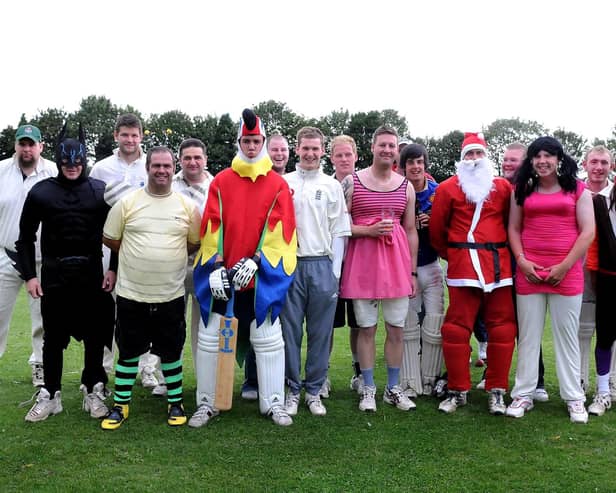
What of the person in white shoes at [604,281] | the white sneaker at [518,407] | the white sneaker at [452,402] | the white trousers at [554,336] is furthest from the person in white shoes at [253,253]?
the person in white shoes at [604,281]

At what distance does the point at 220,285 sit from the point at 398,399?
180 cm

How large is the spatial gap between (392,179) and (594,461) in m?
2.44

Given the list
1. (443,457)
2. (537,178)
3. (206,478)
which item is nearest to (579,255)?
(537,178)

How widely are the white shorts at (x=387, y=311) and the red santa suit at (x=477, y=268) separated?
0.36 meters

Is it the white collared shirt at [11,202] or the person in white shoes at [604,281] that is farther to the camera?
the white collared shirt at [11,202]

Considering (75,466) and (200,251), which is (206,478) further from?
(200,251)

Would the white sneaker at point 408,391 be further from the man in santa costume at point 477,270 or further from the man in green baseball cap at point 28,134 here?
the man in green baseball cap at point 28,134

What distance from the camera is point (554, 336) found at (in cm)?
453

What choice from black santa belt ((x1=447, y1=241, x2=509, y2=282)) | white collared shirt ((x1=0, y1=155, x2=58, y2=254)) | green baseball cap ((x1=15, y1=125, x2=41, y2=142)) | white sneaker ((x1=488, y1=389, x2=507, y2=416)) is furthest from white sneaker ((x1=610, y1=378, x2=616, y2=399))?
green baseball cap ((x1=15, y1=125, x2=41, y2=142))

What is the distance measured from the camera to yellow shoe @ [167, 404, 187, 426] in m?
4.32

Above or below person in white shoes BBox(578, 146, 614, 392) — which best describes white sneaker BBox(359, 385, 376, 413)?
below

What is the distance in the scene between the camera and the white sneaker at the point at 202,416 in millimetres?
4285

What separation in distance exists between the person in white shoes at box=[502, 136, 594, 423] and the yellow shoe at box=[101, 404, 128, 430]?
295 cm

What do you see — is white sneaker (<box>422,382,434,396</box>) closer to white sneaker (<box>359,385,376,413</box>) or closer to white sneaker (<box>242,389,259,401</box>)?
white sneaker (<box>359,385,376,413</box>)
